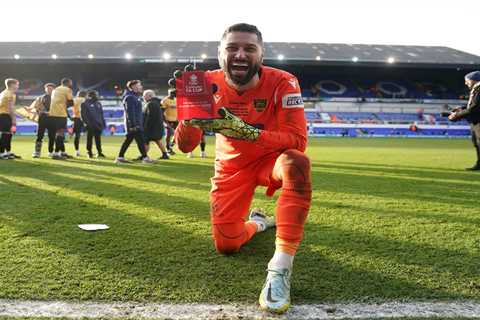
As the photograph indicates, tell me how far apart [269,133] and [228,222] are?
77cm

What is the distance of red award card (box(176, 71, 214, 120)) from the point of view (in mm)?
2418

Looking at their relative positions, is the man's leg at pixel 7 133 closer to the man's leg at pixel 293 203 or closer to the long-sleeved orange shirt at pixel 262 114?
the long-sleeved orange shirt at pixel 262 114

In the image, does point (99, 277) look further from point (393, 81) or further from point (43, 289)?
point (393, 81)

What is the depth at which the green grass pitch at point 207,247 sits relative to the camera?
2314mm

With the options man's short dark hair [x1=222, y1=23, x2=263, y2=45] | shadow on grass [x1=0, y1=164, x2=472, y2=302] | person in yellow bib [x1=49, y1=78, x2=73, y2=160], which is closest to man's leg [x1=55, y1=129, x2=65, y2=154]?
person in yellow bib [x1=49, y1=78, x2=73, y2=160]

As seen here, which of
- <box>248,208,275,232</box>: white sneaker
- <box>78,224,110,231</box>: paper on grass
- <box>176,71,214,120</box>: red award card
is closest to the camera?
<box>176,71,214,120</box>: red award card


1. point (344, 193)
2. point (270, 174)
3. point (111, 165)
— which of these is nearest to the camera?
point (270, 174)

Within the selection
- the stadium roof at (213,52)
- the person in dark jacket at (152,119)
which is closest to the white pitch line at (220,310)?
the person in dark jacket at (152,119)

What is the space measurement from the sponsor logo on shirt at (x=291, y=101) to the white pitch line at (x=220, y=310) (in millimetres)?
1295

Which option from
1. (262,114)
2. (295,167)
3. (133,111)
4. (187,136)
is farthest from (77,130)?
(295,167)

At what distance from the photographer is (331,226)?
12.7ft

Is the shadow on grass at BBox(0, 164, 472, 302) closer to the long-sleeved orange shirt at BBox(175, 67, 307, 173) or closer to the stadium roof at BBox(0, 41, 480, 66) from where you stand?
the long-sleeved orange shirt at BBox(175, 67, 307, 173)

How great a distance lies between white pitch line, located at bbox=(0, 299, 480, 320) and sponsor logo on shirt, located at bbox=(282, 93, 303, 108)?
1295 mm

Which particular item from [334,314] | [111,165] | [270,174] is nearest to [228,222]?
[270,174]
